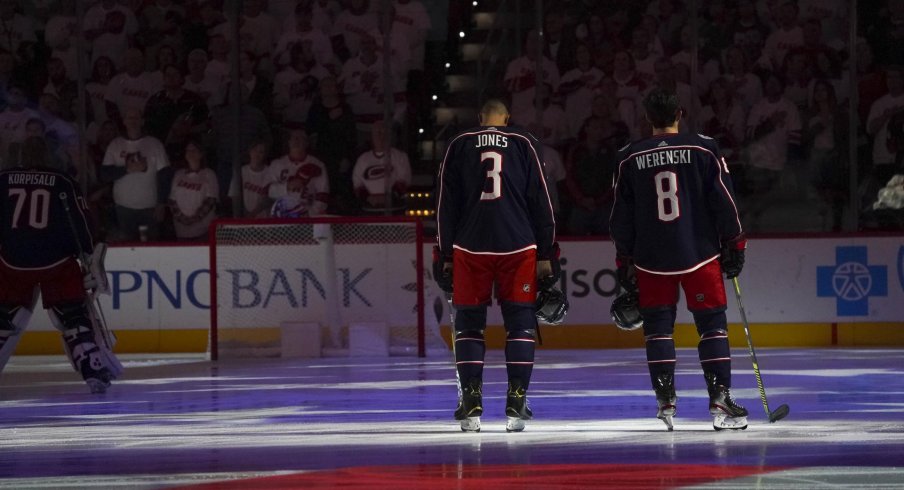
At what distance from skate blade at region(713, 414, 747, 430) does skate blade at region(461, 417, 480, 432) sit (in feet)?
3.61

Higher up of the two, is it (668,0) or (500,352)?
(668,0)

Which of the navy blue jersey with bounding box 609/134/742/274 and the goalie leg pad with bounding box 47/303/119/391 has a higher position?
the navy blue jersey with bounding box 609/134/742/274

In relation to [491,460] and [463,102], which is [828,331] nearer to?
[463,102]

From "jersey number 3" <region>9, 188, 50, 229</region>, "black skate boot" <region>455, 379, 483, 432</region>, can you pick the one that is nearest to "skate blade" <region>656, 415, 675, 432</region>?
"black skate boot" <region>455, 379, 483, 432</region>

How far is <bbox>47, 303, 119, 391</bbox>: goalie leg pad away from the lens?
9.72 m

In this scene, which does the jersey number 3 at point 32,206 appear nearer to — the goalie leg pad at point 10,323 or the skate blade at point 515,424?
the goalie leg pad at point 10,323

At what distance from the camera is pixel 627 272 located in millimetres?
6918

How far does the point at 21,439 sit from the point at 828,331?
885 centimetres

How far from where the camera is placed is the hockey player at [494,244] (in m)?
6.93

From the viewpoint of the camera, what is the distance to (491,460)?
579cm

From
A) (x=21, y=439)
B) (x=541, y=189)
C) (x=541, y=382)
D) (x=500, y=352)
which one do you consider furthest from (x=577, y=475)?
(x=500, y=352)

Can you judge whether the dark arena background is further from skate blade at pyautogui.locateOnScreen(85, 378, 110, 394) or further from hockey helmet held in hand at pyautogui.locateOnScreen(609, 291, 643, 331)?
hockey helmet held in hand at pyautogui.locateOnScreen(609, 291, 643, 331)

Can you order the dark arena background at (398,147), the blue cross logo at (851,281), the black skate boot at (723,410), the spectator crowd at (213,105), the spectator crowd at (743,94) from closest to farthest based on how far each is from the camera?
1. the black skate boot at (723,410)
2. the dark arena background at (398,147)
3. the blue cross logo at (851,281)
4. the spectator crowd at (743,94)
5. the spectator crowd at (213,105)

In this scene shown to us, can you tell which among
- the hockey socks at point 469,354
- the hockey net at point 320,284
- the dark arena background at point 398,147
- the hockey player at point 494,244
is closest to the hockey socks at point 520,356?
the hockey player at point 494,244
